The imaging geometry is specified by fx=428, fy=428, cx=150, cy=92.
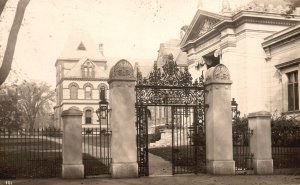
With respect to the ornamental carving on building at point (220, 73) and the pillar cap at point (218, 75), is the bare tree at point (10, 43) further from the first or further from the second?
the ornamental carving on building at point (220, 73)

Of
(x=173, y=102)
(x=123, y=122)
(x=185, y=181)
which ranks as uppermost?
(x=173, y=102)

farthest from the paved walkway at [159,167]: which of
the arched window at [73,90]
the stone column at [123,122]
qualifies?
the arched window at [73,90]

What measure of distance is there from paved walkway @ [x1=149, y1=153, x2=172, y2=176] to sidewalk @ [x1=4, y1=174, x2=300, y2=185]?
50.1 inches

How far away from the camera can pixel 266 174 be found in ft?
49.5

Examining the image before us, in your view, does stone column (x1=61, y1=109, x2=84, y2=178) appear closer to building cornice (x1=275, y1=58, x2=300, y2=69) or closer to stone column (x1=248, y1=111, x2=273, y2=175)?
stone column (x1=248, y1=111, x2=273, y2=175)

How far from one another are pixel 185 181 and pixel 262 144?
378cm

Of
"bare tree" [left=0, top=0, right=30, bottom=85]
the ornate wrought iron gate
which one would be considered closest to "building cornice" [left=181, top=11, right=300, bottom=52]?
the ornate wrought iron gate

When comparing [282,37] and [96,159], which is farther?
[282,37]

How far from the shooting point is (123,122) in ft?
46.2

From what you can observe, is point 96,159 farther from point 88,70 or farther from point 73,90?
point 88,70

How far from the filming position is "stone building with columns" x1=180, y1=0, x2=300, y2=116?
2738 cm

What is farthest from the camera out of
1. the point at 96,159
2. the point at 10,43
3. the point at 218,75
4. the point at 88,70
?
the point at 88,70

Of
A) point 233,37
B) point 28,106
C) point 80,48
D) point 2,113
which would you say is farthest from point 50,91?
point 233,37

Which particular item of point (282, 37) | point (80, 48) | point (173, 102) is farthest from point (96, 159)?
point (80, 48)
